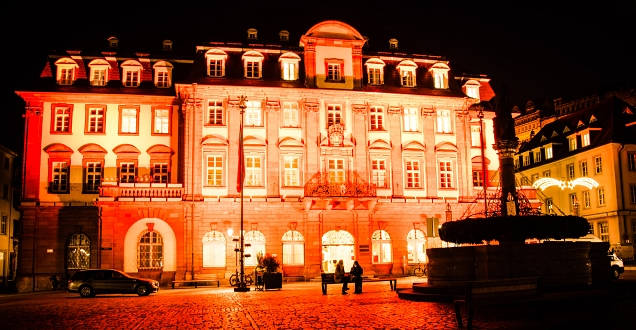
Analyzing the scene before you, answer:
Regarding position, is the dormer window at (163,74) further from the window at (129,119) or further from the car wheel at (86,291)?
Answer: the car wheel at (86,291)

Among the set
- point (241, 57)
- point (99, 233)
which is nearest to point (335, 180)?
point (241, 57)

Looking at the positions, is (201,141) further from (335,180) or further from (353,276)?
(353,276)

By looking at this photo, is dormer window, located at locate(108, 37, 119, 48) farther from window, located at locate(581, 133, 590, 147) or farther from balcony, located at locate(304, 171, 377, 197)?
window, located at locate(581, 133, 590, 147)

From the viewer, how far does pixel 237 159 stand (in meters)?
46.4

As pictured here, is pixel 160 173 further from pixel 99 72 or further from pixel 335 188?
pixel 335 188

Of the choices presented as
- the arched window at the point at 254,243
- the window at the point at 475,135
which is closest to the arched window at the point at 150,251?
the arched window at the point at 254,243

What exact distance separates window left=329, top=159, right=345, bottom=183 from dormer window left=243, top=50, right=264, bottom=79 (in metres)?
8.29

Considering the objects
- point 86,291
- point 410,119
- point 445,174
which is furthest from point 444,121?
point 86,291

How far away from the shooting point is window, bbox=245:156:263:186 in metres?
46.5

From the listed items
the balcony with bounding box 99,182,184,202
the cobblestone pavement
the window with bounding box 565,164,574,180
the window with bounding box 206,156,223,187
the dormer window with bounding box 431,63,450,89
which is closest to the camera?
the cobblestone pavement

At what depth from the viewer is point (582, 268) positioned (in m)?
21.3

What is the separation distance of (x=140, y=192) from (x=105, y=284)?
12.0 metres

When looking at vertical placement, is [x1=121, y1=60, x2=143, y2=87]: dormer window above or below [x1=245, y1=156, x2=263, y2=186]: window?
above

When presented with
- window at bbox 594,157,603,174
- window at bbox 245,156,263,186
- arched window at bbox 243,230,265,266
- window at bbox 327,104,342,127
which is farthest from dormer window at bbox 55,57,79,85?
window at bbox 594,157,603,174
